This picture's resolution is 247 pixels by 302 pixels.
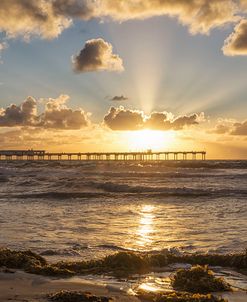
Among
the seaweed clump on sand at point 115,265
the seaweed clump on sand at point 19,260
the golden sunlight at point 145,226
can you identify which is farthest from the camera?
the golden sunlight at point 145,226

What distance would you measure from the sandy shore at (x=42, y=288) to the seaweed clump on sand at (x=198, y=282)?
0.98 ft

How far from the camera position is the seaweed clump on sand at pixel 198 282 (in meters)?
6.88

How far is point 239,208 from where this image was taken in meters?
18.7

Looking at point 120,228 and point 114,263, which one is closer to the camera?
point 114,263

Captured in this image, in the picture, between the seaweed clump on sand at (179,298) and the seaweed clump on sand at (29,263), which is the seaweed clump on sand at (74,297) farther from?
the seaweed clump on sand at (29,263)

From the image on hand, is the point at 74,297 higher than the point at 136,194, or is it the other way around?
the point at 74,297

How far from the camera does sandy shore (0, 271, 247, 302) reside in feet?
20.4

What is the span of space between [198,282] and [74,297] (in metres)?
2.05

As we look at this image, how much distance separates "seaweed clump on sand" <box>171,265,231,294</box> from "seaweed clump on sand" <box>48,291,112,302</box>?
142cm

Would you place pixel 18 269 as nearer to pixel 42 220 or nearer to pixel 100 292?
pixel 100 292

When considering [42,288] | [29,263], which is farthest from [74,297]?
[29,263]

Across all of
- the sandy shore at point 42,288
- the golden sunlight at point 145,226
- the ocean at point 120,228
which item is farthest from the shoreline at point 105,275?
the golden sunlight at point 145,226

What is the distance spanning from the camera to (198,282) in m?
7.07

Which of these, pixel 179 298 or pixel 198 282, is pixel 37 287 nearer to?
pixel 179 298
